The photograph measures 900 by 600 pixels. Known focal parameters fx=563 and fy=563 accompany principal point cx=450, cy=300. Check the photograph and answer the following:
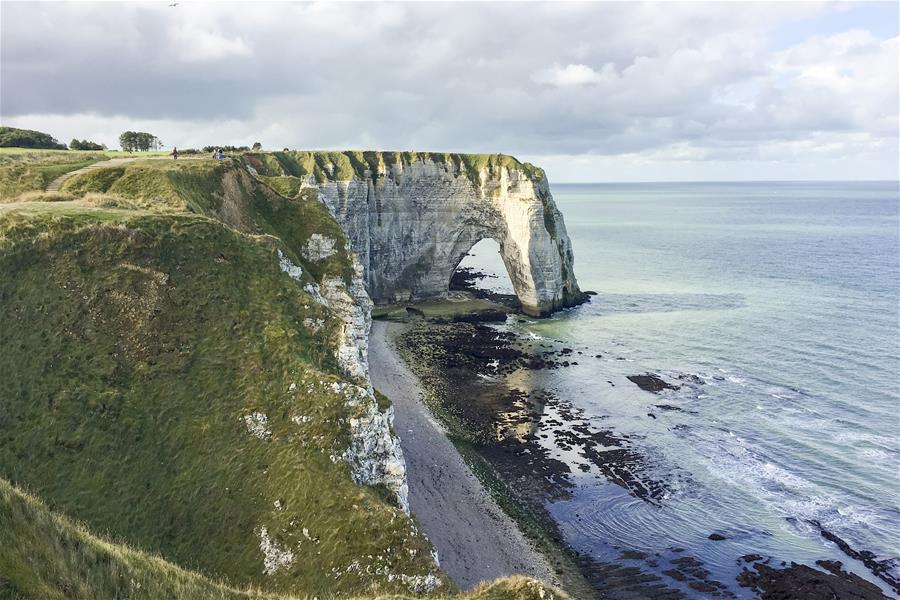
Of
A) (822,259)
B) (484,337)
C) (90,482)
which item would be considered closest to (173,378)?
(90,482)

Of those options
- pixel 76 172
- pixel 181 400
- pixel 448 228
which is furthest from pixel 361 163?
pixel 181 400

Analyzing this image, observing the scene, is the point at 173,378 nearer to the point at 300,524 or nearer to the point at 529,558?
the point at 300,524

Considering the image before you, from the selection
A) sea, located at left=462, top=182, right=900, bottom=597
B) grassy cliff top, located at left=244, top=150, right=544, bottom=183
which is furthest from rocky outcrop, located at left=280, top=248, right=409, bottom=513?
grassy cliff top, located at left=244, top=150, right=544, bottom=183

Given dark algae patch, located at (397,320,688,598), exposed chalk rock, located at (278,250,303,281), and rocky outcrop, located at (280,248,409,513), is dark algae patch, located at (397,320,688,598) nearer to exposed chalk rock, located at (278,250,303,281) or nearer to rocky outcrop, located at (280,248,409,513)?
rocky outcrop, located at (280,248,409,513)

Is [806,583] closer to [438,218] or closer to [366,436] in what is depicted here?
[366,436]

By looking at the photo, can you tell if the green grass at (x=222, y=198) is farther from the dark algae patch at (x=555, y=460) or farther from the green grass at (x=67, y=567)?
the green grass at (x=67, y=567)

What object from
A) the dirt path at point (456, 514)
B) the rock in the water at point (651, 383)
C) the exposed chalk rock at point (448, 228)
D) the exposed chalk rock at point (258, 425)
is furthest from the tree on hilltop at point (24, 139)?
the rock in the water at point (651, 383)
